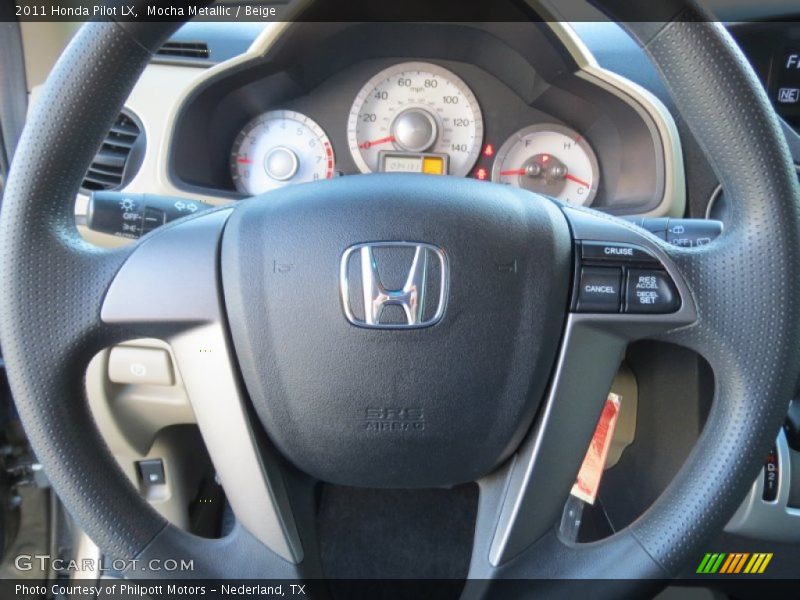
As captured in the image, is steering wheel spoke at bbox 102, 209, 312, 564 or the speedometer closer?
steering wheel spoke at bbox 102, 209, 312, 564

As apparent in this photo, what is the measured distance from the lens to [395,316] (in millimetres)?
766

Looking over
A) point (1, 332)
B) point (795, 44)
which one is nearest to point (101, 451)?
point (1, 332)

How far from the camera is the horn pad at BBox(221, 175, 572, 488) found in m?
0.77

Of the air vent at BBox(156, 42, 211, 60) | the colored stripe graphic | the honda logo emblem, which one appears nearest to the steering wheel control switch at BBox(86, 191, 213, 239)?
the honda logo emblem

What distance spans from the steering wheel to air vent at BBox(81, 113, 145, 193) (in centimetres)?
70

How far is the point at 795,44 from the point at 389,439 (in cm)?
117

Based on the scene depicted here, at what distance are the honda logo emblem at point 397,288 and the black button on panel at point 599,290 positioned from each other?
15 centimetres

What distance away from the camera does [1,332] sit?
756mm

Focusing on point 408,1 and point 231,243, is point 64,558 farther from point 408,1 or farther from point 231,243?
point 408,1

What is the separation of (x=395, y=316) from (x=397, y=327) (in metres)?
0.01

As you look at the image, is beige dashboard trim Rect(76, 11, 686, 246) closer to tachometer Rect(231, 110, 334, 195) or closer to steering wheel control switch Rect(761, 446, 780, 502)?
tachometer Rect(231, 110, 334, 195)

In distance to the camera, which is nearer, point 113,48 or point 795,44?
point 113,48

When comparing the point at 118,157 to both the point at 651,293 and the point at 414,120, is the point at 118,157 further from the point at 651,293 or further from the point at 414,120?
the point at 651,293

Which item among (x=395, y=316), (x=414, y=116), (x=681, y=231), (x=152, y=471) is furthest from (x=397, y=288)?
(x=414, y=116)
